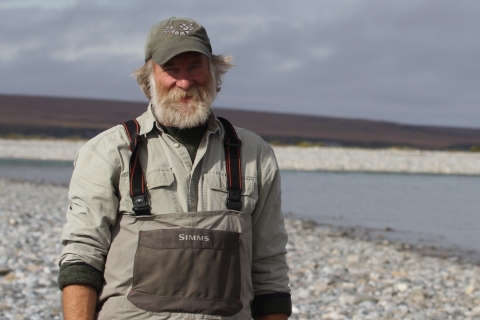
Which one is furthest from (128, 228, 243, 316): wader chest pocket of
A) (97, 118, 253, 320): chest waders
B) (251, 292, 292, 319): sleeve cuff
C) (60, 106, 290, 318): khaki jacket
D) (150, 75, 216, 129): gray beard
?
(150, 75, 216, 129): gray beard

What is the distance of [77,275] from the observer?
7.49 ft

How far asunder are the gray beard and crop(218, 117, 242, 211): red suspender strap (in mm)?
110

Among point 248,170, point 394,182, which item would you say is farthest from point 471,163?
point 248,170

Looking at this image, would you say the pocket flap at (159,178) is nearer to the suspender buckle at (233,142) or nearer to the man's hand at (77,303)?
the suspender buckle at (233,142)

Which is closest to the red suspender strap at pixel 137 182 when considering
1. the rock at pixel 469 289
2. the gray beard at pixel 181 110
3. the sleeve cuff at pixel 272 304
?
the gray beard at pixel 181 110

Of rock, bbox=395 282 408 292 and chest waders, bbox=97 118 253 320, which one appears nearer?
chest waders, bbox=97 118 253 320

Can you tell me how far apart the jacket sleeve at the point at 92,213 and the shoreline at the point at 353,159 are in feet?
116

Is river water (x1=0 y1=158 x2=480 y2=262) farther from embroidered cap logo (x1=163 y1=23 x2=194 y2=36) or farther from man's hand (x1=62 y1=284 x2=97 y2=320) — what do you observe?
man's hand (x1=62 y1=284 x2=97 y2=320)

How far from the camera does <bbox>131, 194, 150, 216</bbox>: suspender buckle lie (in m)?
2.31


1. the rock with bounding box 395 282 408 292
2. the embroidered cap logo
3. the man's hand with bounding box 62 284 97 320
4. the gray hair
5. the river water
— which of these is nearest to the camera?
the man's hand with bounding box 62 284 97 320

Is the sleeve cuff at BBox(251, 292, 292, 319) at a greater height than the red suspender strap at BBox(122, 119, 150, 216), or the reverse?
the red suspender strap at BBox(122, 119, 150, 216)

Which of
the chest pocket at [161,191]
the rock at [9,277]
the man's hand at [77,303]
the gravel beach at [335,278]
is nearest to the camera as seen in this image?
the man's hand at [77,303]

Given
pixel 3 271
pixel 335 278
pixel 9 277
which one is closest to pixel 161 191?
pixel 9 277

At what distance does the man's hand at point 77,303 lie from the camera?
225 centimetres
